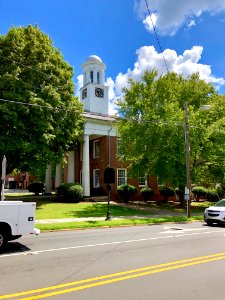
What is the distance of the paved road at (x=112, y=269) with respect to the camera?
20.9ft

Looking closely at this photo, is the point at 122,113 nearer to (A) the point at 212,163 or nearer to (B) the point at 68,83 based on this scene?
(B) the point at 68,83

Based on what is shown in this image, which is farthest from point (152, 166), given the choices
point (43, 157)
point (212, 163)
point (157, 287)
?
point (157, 287)

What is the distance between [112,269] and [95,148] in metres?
32.2

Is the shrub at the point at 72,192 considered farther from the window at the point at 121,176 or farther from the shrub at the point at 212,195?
the shrub at the point at 212,195

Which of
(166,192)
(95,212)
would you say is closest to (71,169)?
(166,192)

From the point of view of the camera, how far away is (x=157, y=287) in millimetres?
6715

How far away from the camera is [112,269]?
27.1 feet

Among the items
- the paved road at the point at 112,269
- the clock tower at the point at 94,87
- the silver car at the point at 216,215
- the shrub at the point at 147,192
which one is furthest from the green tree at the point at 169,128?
the paved road at the point at 112,269

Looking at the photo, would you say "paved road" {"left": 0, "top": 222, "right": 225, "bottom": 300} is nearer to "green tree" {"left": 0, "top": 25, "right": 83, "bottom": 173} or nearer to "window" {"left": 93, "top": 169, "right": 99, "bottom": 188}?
"green tree" {"left": 0, "top": 25, "right": 83, "bottom": 173}

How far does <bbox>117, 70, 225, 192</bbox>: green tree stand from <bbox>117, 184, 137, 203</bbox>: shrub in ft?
11.9

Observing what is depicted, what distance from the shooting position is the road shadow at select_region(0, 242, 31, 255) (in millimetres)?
10586

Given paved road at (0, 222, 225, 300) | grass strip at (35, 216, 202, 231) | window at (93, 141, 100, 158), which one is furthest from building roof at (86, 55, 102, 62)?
paved road at (0, 222, 225, 300)

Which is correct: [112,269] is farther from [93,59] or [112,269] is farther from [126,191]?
[93,59]

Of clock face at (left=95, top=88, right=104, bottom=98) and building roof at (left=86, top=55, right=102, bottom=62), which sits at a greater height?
building roof at (left=86, top=55, right=102, bottom=62)
